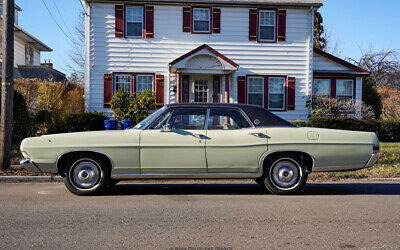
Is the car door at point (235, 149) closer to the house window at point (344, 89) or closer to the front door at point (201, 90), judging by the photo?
the front door at point (201, 90)

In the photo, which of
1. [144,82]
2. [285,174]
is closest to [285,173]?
[285,174]

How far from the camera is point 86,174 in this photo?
6461 millimetres

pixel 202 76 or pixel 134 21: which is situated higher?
pixel 134 21

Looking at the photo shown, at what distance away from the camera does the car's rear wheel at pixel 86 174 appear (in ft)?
21.2

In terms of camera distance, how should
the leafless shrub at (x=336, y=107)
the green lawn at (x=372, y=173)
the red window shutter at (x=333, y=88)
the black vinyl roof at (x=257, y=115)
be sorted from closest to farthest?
the black vinyl roof at (x=257, y=115) < the green lawn at (x=372, y=173) < the leafless shrub at (x=336, y=107) < the red window shutter at (x=333, y=88)

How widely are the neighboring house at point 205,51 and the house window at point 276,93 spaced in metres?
0.05

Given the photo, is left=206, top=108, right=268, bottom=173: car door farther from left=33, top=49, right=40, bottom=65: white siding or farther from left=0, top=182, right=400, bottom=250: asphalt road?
left=33, top=49, right=40, bottom=65: white siding

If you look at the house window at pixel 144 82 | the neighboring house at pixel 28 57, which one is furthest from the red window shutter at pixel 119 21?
the neighboring house at pixel 28 57

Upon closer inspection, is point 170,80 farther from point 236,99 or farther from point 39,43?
point 39,43

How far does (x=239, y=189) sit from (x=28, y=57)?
29108mm

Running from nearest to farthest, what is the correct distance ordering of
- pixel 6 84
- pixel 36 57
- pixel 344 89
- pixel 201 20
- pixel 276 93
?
pixel 6 84 < pixel 201 20 < pixel 276 93 < pixel 344 89 < pixel 36 57

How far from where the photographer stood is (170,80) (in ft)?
59.9

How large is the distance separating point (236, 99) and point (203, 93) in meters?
1.61

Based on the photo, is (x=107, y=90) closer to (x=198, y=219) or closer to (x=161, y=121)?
(x=161, y=121)
